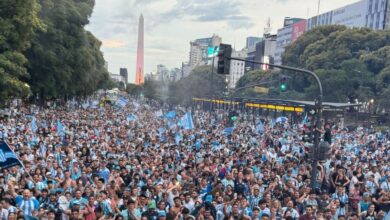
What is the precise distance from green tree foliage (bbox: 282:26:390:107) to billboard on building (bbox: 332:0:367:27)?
31.3 meters

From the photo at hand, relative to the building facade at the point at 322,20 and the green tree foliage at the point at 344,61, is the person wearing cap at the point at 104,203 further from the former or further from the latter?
the building facade at the point at 322,20

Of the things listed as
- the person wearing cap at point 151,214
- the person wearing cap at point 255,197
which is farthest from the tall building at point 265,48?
the person wearing cap at point 151,214

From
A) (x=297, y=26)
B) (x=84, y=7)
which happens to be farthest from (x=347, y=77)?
(x=297, y=26)

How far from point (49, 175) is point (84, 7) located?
3242 centimetres

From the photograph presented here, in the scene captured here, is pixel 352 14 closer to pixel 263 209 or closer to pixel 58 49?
pixel 58 49

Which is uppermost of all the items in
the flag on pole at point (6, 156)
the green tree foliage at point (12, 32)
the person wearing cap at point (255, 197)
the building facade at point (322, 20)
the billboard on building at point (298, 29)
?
the building facade at point (322, 20)

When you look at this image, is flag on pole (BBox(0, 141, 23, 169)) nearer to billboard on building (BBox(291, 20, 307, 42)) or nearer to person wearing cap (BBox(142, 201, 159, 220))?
person wearing cap (BBox(142, 201, 159, 220))

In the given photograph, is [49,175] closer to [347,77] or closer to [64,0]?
[64,0]

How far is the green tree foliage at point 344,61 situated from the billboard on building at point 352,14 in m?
31.3

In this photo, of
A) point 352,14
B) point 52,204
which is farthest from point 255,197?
point 352,14

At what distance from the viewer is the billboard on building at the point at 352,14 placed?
9662 centimetres

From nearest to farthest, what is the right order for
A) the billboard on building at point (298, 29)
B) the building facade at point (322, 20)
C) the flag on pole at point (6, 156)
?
the flag on pole at point (6, 156) → the building facade at point (322, 20) → the billboard on building at point (298, 29)

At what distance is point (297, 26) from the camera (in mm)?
120938

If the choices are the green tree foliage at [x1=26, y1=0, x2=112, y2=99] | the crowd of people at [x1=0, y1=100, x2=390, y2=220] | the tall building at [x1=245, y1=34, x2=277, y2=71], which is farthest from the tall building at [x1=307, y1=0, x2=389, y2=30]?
the crowd of people at [x1=0, y1=100, x2=390, y2=220]
